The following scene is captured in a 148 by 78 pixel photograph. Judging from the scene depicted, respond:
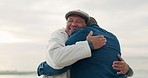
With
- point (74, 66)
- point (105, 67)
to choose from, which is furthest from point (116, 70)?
point (74, 66)

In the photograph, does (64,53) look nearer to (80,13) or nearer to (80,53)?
(80,53)

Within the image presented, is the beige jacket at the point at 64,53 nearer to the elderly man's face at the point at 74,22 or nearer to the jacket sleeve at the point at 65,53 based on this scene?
the jacket sleeve at the point at 65,53

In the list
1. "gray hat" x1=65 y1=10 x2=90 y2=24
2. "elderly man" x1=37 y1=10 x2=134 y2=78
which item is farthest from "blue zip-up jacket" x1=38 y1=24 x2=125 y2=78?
"gray hat" x1=65 y1=10 x2=90 y2=24

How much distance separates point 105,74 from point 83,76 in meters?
0.16

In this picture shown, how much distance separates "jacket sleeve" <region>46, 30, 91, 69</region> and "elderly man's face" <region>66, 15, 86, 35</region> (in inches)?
8.5

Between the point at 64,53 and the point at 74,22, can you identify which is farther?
the point at 74,22

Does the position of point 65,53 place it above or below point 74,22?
below

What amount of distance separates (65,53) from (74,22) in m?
0.32

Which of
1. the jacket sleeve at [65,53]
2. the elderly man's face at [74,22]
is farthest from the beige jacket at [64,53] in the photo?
the elderly man's face at [74,22]

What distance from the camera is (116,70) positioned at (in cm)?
295

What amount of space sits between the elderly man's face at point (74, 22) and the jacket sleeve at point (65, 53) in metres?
0.21

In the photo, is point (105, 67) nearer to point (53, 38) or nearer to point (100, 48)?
point (100, 48)

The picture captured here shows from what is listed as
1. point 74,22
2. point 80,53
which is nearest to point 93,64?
point 80,53

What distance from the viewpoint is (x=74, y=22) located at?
2.97 m
